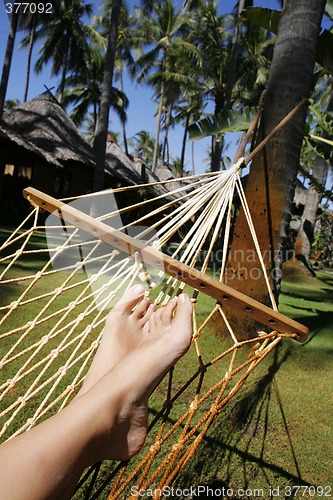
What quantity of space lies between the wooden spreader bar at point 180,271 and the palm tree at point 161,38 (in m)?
13.9

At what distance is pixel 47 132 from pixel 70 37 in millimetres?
A: 7590

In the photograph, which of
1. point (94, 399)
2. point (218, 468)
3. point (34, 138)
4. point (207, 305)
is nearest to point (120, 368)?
point (94, 399)

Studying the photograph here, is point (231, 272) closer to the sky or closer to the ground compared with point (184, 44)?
closer to the ground

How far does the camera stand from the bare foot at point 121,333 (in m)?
0.88

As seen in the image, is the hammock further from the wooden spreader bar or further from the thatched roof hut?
the thatched roof hut

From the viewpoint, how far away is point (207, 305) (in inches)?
122

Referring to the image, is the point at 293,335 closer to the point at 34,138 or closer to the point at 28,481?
the point at 28,481

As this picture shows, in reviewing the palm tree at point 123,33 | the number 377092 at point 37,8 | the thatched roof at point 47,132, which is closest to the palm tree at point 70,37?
the number 377092 at point 37,8

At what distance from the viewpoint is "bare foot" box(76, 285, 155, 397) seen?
879mm

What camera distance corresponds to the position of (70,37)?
42.3 feet

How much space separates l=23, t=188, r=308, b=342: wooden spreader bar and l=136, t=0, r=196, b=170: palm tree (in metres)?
13.9

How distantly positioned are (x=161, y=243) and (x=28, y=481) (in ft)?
2.60

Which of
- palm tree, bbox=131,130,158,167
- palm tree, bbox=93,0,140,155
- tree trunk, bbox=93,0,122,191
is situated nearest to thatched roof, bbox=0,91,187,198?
tree trunk, bbox=93,0,122,191

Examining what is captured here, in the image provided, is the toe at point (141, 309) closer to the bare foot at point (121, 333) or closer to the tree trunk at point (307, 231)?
the bare foot at point (121, 333)
